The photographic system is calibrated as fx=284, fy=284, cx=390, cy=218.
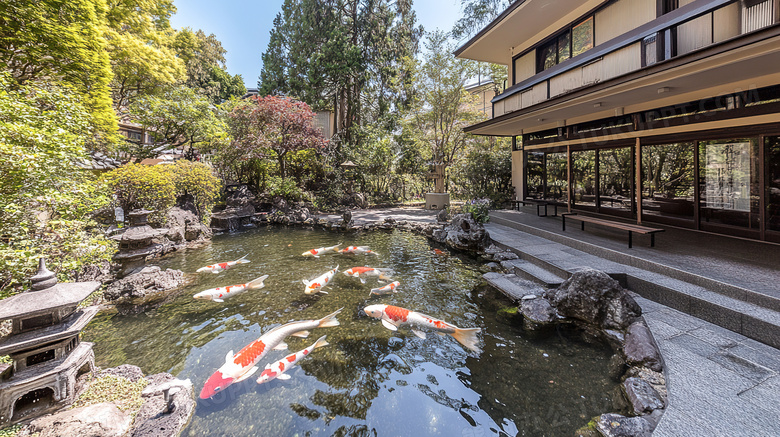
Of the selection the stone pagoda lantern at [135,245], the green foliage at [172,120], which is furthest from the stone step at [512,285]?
the green foliage at [172,120]

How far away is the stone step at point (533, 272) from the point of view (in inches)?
220

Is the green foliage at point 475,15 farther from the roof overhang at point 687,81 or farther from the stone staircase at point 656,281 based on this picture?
the stone staircase at point 656,281

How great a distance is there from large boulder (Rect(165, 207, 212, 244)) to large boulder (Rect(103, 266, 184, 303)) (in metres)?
3.42

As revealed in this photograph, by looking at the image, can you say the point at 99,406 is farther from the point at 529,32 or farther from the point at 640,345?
the point at 529,32

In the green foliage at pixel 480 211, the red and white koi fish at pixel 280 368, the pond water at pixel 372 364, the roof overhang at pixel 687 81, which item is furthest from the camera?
the green foliage at pixel 480 211

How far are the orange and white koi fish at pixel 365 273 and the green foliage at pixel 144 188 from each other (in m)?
7.10

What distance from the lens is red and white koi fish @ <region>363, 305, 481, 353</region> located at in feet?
13.5

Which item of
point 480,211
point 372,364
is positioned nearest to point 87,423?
point 372,364

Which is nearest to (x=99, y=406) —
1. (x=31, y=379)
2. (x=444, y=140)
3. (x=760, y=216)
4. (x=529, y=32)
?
(x=31, y=379)

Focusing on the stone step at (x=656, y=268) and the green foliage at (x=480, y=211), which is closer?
the stone step at (x=656, y=268)

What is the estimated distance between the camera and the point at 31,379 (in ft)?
8.54

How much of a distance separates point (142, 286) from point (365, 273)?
457 cm

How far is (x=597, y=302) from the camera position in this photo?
4246 millimetres

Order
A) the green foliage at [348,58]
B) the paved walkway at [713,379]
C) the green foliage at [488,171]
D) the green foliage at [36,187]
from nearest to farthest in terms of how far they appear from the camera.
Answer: the paved walkway at [713,379]
the green foliage at [36,187]
the green foliage at [488,171]
the green foliage at [348,58]
